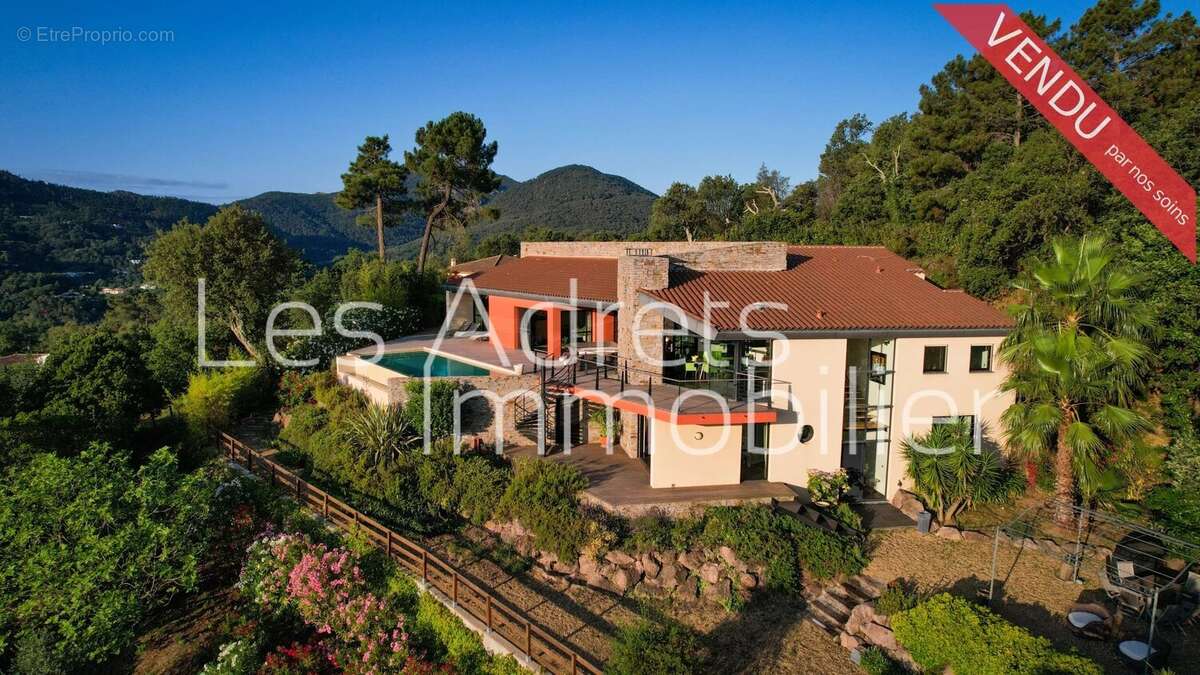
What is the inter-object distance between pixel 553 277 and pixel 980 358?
47.7 ft

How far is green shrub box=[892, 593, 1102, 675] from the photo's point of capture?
836cm

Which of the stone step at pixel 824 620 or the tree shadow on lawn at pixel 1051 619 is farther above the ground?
the tree shadow on lawn at pixel 1051 619

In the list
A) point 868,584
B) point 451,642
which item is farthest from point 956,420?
point 451,642

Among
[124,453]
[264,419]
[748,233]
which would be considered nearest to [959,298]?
[124,453]

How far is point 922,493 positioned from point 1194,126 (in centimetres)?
1814

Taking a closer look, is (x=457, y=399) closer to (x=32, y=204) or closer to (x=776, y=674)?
(x=776, y=674)

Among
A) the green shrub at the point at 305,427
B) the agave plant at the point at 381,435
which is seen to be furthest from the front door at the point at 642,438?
the green shrub at the point at 305,427

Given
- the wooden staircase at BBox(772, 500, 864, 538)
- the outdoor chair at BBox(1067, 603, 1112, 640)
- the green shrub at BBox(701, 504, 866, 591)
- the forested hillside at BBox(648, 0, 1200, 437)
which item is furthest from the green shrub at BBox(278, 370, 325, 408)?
the forested hillside at BBox(648, 0, 1200, 437)

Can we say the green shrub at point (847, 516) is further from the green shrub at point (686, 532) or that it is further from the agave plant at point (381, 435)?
the agave plant at point (381, 435)

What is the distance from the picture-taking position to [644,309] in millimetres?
15922

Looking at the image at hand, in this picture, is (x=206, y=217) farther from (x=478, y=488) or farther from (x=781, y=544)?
Answer: (x=781, y=544)

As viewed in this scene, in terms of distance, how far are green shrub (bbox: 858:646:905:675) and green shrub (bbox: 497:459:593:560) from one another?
221 inches

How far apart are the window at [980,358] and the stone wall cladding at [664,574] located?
9.02 meters

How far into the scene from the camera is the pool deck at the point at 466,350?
2064 centimetres
